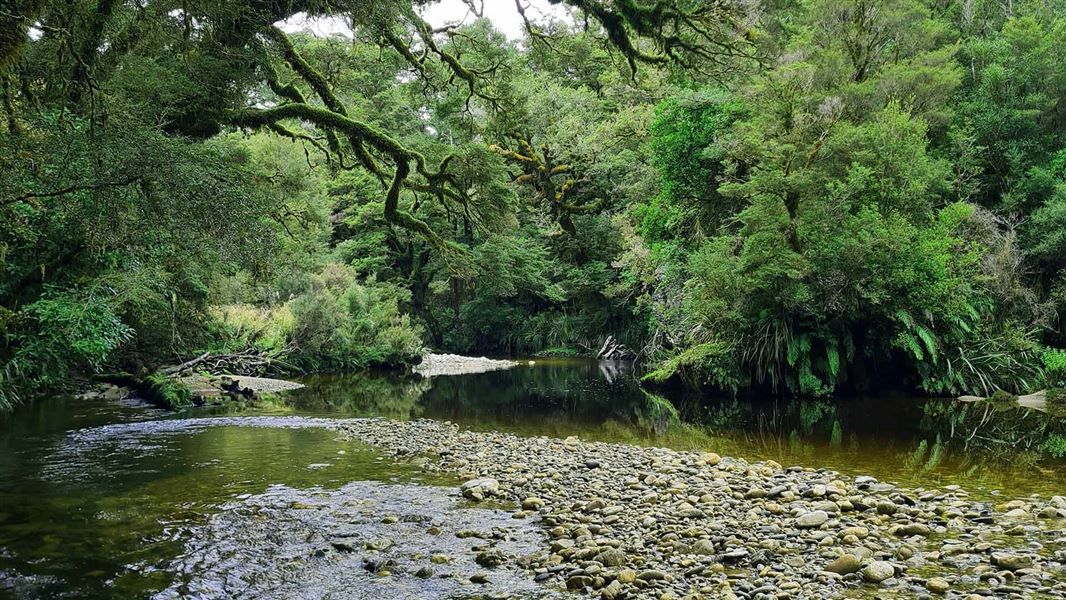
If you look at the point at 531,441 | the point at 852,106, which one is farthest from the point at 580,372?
the point at 531,441

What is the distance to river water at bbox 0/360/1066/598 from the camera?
16.4 ft

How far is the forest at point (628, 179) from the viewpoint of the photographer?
20.2 ft

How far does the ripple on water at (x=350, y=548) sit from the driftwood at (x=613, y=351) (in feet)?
88.1

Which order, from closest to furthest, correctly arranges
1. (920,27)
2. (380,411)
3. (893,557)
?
(893,557)
(380,411)
(920,27)

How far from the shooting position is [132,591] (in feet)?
15.1

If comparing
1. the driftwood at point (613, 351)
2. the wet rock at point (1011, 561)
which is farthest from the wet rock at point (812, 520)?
the driftwood at point (613, 351)

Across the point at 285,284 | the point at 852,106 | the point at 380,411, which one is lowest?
the point at 380,411

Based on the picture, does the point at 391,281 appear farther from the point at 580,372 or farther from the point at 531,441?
the point at 531,441

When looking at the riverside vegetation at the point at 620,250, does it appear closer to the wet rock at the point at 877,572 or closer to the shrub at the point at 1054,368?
the wet rock at the point at 877,572

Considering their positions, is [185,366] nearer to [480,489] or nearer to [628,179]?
[480,489]

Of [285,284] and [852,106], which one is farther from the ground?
[852,106]

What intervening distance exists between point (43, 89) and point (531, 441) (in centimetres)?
766

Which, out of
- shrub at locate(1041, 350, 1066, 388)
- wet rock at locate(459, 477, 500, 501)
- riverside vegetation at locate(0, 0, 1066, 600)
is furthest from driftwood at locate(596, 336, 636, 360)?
wet rock at locate(459, 477, 500, 501)

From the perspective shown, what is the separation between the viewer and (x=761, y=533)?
5.67 m
